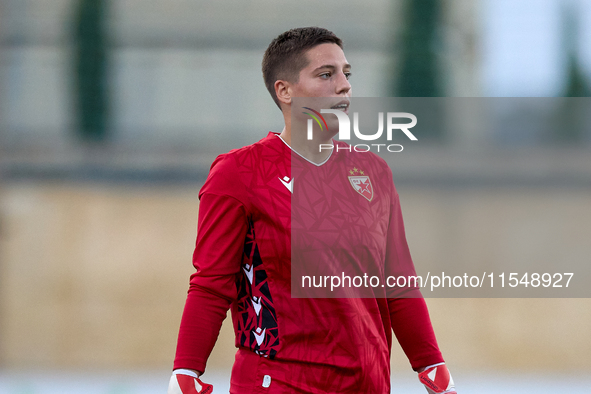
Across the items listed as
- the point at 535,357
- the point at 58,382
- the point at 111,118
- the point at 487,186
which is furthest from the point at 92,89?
the point at 535,357

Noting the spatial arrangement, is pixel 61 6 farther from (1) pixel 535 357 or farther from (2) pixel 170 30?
(1) pixel 535 357

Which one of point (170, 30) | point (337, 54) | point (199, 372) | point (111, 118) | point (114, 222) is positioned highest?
point (170, 30)

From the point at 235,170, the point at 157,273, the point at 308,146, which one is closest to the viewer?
the point at 235,170

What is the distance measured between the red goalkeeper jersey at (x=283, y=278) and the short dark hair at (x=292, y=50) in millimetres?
189

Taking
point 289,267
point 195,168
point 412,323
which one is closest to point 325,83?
point 289,267

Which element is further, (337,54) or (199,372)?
(337,54)

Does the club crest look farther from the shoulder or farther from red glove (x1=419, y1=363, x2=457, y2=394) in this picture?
red glove (x1=419, y1=363, x2=457, y2=394)

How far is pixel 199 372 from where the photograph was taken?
125 centimetres

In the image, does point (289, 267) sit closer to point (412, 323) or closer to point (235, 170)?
point (235, 170)

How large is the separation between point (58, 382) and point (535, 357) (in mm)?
2846

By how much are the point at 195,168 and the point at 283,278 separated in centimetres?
263

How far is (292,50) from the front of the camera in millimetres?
1440

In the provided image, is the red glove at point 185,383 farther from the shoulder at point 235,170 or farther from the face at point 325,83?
the face at point 325,83

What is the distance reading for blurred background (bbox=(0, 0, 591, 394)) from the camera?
3.58 meters
